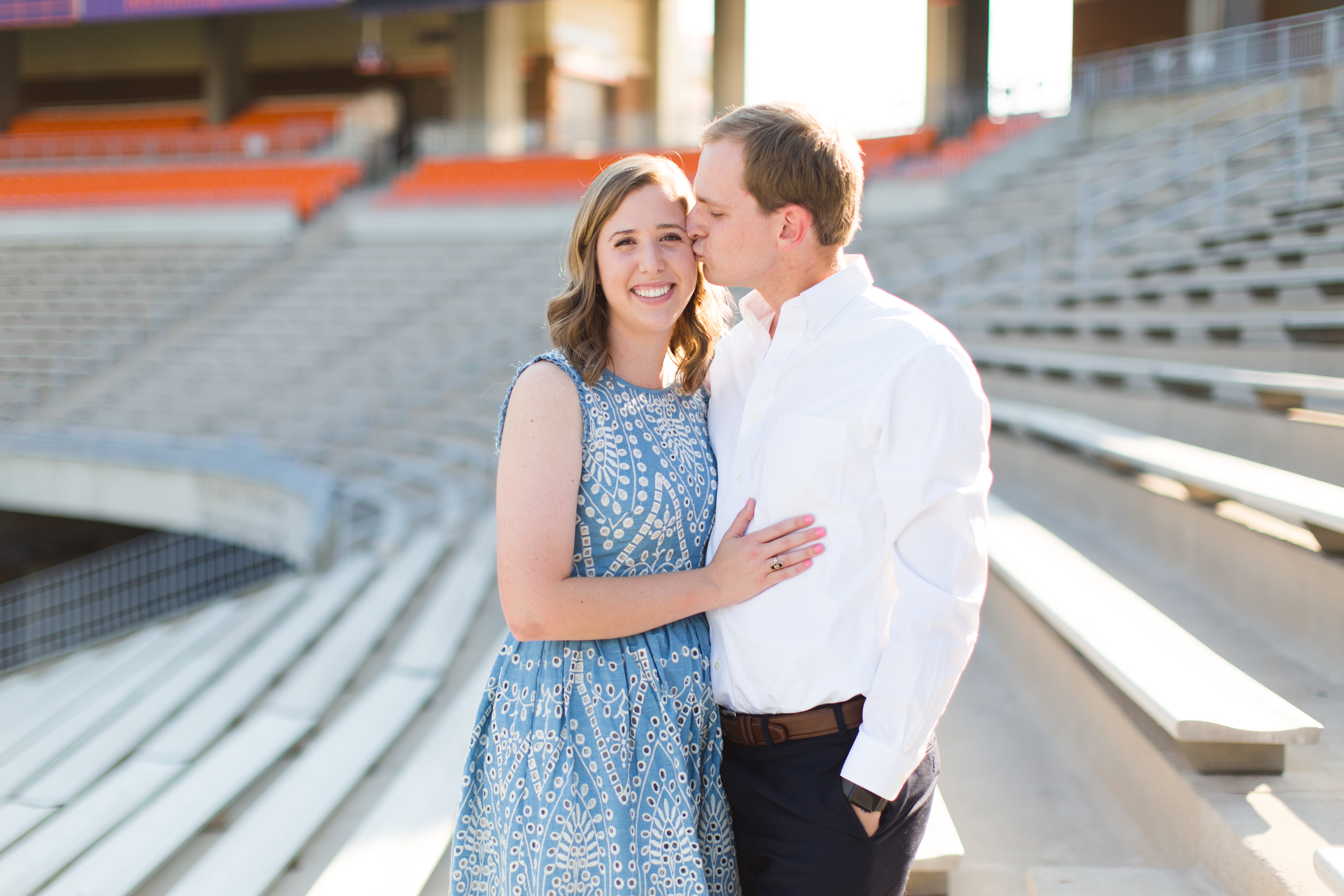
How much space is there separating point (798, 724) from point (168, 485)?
9585 millimetres

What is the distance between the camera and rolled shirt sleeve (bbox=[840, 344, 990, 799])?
1198mm

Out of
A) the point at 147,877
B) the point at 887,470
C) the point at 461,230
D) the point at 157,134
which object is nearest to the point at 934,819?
the point at 887,470

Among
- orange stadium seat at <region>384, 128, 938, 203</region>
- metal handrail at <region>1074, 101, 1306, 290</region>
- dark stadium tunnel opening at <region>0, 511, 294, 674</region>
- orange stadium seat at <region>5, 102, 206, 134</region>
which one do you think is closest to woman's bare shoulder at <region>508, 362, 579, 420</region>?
metal handrail at <region>1074, 101, 1306, 290</region>

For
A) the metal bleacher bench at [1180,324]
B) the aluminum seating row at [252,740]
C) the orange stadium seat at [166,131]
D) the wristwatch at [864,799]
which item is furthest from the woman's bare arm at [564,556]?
the orange stadium seat at [166,131]

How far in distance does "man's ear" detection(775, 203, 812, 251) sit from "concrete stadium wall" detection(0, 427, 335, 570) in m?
5.89

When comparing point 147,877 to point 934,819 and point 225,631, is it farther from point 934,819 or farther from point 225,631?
point 225,631

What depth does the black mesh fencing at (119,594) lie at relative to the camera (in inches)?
304

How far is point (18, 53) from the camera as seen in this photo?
827 inches

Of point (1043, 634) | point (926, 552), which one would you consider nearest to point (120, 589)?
point (1043, 634)

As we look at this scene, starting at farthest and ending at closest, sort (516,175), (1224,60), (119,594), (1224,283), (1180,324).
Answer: (516,175), (1224,60), (119,594), (1224,283), (1180,324)

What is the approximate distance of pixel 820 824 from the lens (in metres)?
1.30

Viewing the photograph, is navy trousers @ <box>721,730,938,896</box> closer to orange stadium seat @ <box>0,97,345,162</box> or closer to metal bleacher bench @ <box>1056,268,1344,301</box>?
metal bleacher bench @ <box>1056,268,1344,301</box>

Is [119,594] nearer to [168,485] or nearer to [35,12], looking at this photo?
[168,485]

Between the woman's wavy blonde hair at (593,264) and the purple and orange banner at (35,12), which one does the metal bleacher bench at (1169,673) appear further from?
the purple and orange banner at (35,12)
